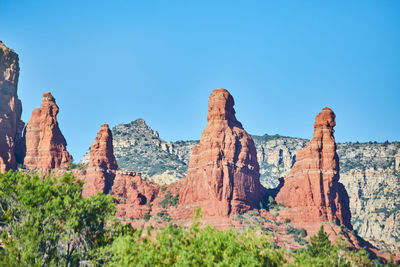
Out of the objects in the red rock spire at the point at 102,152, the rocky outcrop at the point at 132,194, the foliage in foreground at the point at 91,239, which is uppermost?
the red rock spire at the point at 102,152

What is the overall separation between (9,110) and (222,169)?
1866 inches

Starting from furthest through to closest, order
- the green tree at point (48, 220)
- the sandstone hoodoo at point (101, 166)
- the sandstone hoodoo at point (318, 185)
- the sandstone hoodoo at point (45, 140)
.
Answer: the sandstone hoodoo at point (45, 140), the sandstone hoodoo at point (101, 166), the sandstone hoodoo at point (318, 185), the green tree at point (48, 220)

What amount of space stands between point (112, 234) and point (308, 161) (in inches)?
3303

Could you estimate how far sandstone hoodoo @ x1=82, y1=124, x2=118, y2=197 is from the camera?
14850 cm

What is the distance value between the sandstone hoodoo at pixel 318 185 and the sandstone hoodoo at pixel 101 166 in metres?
35.3

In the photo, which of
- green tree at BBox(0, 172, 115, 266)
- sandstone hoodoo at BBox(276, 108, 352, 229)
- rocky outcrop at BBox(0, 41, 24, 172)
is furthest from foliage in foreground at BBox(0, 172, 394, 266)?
rocky outcrop at BBox(0, 41, 24, 172)

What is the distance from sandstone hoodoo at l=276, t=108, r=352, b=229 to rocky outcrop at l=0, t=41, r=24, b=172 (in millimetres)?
56502

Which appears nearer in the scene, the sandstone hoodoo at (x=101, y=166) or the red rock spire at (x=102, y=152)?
the sandstone hoodoo at (x=101, y=166)

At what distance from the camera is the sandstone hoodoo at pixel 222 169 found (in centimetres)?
14150

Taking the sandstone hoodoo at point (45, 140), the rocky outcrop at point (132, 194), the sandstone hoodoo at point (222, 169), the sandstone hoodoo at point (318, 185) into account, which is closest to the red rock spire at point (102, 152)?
the rocky outcrop at point (132, 194)

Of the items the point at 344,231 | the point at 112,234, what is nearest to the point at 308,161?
the point at 344,231

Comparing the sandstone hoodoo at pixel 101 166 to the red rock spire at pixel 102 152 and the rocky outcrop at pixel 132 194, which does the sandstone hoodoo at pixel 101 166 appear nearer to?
the red rock spire at pixel 102 152

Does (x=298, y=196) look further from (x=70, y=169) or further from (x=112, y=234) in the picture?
(x=112, y=234)

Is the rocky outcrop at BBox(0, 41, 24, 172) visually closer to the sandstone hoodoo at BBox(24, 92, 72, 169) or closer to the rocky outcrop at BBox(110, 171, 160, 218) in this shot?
the sandstone hoodoo at BBox(24, 92, 72, 169)
